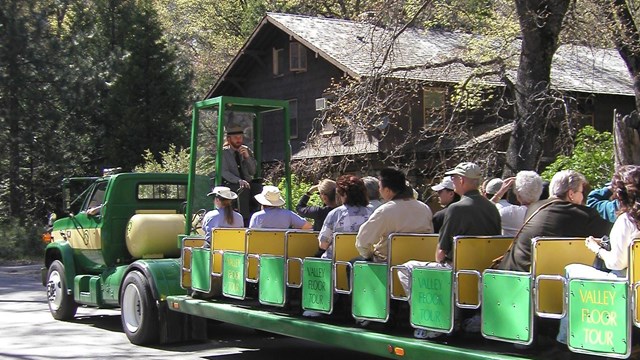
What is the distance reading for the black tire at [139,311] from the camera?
10539mm

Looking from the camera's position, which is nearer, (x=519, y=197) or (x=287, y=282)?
(x=519, y=197)

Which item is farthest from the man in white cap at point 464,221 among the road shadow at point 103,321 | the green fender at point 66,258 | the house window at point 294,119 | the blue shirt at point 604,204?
the house window at point 294,119

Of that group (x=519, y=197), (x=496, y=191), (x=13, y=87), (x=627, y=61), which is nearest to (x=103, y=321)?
(x=496, y=191)

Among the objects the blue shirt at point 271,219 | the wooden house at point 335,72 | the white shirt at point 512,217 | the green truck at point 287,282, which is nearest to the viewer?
the green truck at point 287,282

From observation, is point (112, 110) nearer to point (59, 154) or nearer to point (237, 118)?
point (59, 154)

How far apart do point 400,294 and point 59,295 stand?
712 cm

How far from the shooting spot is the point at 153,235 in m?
11.6

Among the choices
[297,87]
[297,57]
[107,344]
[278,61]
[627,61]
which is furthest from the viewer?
[278,61]

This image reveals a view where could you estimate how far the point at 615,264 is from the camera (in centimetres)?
581

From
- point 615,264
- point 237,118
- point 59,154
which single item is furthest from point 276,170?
point 59,154

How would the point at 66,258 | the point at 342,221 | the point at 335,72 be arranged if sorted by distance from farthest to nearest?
the point at 335,72
the point at 66,258
the point at 342,221

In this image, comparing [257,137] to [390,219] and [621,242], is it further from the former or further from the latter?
[621,242]

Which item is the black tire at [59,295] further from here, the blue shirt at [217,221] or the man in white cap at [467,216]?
the man in white cap at [467,216]

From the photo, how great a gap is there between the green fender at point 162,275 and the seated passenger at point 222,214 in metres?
0.82
